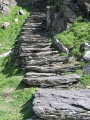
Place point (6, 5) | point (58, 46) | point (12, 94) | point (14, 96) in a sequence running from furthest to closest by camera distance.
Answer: point (6, 5)
point (58, 46)
point (12, 94)
point (14, 96)

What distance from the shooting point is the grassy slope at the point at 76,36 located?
72.0ft

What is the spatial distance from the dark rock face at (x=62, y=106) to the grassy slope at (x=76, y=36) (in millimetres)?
6808

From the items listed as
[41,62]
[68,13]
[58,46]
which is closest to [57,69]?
[41,62]

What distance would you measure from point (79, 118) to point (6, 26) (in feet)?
83.3

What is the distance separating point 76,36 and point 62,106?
11321 mm

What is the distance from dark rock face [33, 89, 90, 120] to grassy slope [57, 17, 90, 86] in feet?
22.3

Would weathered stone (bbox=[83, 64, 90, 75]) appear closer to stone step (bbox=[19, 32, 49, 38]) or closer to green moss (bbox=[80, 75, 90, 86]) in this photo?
green moss (bbox=[80, 75, 90, 86])

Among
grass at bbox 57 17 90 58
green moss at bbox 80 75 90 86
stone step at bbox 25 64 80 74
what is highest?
grass at bbox 57 17 90 58

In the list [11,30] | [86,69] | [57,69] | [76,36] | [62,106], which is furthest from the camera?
[11,30]

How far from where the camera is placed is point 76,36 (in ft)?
79.0

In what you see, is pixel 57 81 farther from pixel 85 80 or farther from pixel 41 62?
pixel 41 62

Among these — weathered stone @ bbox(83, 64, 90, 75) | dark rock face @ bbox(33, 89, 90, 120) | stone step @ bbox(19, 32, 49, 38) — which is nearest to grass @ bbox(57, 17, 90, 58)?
weathered stone @ bbox(83, 64, 90, 75)

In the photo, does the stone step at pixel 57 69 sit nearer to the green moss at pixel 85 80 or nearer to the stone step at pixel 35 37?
the green moss at pixel 85 80

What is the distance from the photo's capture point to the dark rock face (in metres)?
13.3
